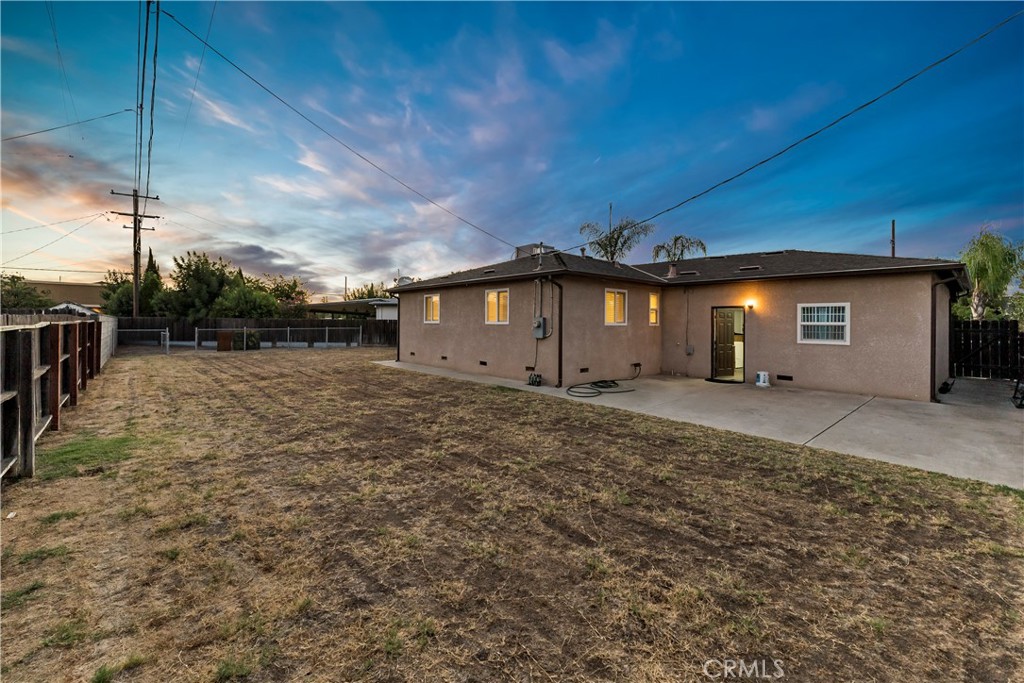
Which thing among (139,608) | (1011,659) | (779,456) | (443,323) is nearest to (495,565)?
(139,608)

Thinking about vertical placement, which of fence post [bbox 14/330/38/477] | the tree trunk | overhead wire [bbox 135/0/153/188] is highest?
overhead wire [bbox 135/0/153/188]

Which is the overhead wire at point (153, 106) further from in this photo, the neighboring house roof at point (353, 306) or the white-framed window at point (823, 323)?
the neighboring house roof at point (353, 306)

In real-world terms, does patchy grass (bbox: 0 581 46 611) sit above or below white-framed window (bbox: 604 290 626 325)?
below

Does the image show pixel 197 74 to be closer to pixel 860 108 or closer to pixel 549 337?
pixel 549 337

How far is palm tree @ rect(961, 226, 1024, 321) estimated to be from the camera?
17.5m

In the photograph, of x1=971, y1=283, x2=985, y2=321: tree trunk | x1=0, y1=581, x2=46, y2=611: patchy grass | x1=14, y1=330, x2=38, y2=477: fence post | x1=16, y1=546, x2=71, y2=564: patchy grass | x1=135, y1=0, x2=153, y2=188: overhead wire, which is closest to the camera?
x1=0, y1=581, x2=46, y2=611: patchy grass

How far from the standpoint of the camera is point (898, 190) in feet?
46.4

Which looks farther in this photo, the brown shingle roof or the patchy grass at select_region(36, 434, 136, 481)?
the brown shingle roof

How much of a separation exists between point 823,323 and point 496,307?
321 inches

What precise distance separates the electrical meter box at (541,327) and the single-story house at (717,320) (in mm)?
25

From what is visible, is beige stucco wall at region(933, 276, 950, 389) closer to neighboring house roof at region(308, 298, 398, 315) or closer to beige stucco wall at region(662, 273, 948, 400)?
beige stucco wall at region(662, 273, 948, 400)

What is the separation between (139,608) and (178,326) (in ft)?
85.9

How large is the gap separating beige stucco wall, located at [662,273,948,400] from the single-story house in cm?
2

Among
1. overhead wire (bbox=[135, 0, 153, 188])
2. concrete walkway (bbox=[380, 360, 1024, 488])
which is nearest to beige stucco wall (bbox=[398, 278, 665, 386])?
concrete walkway (bbox=[380, 360, 1024, 488])
